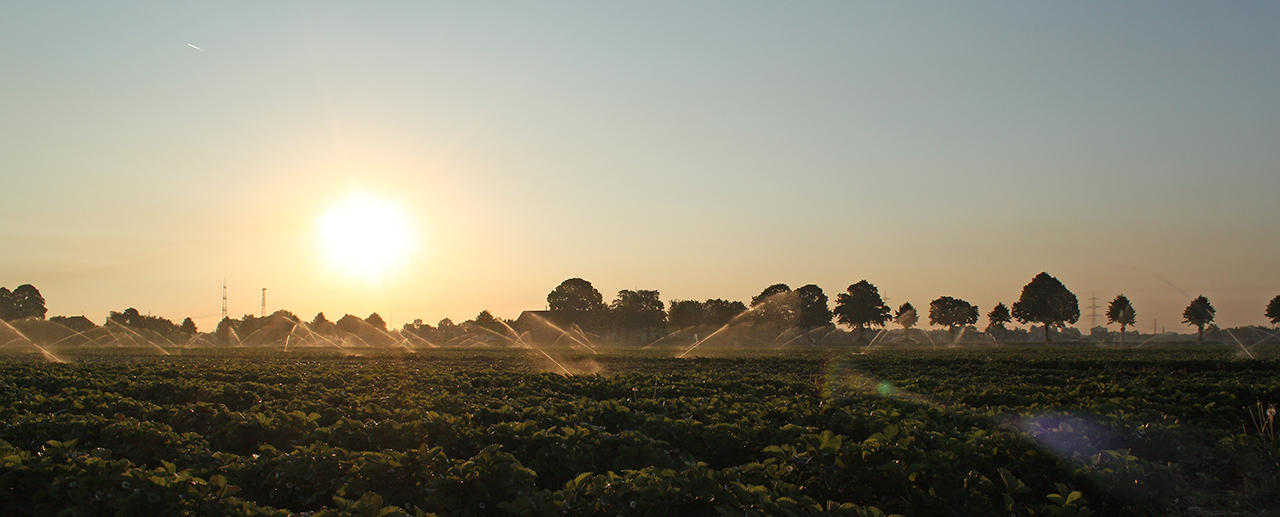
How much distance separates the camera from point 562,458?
8297 mm

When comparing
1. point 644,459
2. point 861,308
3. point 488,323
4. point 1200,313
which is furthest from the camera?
point 488,323

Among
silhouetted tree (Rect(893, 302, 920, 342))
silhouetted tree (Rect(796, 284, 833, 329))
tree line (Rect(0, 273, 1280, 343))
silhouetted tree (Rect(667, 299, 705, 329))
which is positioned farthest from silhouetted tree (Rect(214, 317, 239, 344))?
silhouetted tree (Rect(893, 302, 920, 342))

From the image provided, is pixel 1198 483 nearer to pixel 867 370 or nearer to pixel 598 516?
pixel 598 516

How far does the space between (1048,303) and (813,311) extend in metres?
33.3

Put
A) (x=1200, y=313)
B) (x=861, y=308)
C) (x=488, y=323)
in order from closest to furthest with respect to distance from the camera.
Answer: (x=1200, y=313)
(x=861, y=308)
(x=488, y=323)

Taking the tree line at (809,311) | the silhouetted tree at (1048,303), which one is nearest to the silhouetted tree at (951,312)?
the tree line at (809,311)

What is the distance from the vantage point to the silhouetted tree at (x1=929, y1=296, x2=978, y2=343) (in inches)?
4685

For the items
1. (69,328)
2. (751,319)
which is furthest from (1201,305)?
(69,328)

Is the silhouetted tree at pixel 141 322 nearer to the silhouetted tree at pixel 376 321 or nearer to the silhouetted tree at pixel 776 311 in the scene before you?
the silhouetted tree at pixel 376 321

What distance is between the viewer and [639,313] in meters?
115

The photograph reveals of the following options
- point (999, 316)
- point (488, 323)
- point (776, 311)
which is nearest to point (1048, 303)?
point (999, 316)

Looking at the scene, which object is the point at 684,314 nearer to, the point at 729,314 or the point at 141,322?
the point at 729,314

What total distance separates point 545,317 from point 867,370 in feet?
338

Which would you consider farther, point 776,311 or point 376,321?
point 376,321
